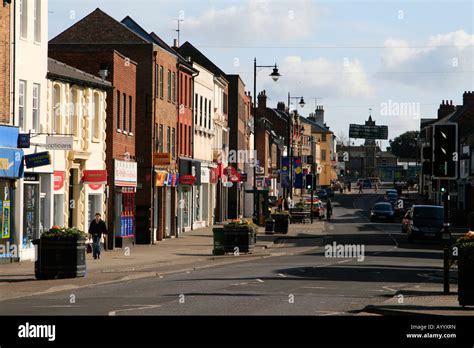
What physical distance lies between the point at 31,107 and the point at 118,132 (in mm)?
10658

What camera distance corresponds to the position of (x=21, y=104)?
38406mm

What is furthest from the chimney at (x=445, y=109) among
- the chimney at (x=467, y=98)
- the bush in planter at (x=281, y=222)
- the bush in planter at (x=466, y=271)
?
the bush in planter at (x=466, y=271)

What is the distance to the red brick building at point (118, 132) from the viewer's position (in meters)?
48.0

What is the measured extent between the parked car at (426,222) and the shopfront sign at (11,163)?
23653mm

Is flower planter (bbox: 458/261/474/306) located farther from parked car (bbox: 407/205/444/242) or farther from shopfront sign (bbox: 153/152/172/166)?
shopfront sign (bbox: 153/152/172/166)

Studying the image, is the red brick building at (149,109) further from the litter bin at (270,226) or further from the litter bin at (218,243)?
the litter bin at (218,243)

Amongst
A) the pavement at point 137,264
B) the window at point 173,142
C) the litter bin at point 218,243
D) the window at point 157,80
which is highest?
the window at point 157,80

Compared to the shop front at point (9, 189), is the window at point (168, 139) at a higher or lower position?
higher

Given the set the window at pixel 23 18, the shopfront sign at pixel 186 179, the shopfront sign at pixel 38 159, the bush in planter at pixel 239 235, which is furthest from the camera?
the shopfront sign at pixel 186 179

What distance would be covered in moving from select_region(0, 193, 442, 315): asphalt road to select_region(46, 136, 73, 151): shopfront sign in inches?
259

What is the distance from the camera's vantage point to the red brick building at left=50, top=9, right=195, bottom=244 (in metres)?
54.7

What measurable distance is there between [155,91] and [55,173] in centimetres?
1582

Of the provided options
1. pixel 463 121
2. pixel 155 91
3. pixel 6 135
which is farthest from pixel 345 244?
pixel 463 121

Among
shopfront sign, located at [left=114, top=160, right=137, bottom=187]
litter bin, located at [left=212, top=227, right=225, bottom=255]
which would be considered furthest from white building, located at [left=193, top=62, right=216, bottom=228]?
litter bin, located at [left=212, top=227, right=225, bottom=255]
